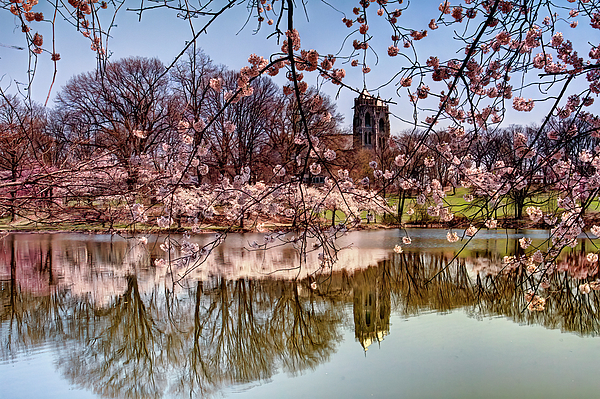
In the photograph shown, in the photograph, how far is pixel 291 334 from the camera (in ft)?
22.5

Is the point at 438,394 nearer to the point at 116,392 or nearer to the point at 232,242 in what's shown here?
the point at 116,392

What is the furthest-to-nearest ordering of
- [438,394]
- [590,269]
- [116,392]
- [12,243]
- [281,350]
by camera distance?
[12,243], [590,269], [281,350], [116,392], [438,394]

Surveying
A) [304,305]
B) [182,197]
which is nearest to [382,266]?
[304,305]

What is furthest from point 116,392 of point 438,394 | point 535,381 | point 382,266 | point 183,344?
point 382,266

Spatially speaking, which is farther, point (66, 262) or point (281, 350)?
point (66, 262)

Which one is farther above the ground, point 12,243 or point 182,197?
point 182,197

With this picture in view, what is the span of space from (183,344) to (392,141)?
4.19 metres

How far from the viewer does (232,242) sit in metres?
16.6

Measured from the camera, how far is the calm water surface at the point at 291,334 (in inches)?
206

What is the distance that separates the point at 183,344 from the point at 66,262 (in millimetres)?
7111

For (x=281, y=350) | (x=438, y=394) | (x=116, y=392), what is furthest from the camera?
(x=281, y=350)

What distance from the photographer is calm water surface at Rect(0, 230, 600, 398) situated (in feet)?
17.1

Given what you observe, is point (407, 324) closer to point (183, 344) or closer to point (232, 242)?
point (183, 344)

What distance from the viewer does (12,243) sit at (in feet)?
53.9
